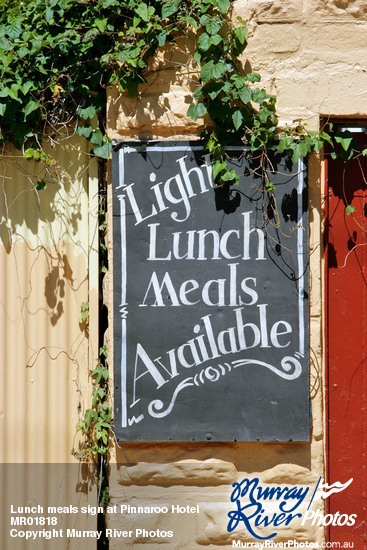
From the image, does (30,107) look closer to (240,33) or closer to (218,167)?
(218,167)

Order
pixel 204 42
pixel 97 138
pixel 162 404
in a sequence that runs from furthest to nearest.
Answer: pixel 97 138 < pixel 162 404 < pixel 204 42

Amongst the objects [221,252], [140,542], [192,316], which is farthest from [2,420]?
[221,252]

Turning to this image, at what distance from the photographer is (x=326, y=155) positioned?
3.52 meters

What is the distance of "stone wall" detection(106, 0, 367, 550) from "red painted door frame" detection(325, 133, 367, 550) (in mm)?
166

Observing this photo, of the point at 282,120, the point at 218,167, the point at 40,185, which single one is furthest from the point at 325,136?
the point at 40,185

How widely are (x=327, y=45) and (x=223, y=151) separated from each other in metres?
0.87

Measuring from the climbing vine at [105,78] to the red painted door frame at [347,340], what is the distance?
164 millimetres

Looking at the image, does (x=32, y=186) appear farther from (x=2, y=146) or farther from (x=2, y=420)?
(x=2, y=420)

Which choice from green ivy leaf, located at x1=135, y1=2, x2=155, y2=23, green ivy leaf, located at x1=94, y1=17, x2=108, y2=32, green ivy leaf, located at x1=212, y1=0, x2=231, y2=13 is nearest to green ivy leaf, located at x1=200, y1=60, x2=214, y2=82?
green ivy leaf, located at x1=212, y1=0, x2=231, y2=13

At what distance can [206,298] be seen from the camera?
3.33 meters

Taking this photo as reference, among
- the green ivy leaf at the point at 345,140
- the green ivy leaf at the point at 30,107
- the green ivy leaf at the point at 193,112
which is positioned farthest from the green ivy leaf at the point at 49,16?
the green ivy leaf at the point at 345,140

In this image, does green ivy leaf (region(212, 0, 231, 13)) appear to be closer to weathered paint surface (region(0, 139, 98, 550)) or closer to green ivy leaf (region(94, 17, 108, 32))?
green ivy leaf (region(94, 17, 108, 32))

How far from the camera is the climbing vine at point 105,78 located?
324 centimetres

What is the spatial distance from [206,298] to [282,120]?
1112 millimetres
